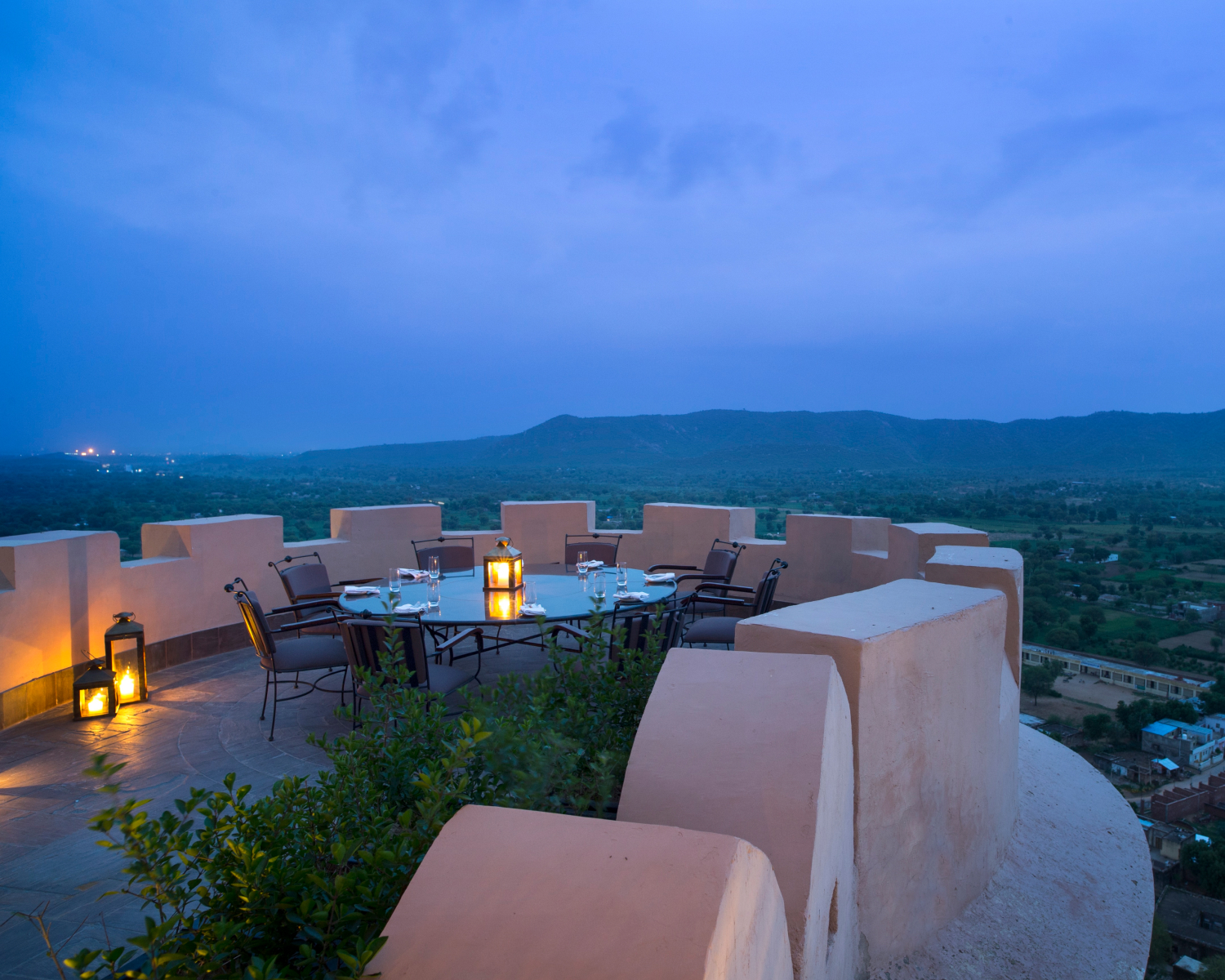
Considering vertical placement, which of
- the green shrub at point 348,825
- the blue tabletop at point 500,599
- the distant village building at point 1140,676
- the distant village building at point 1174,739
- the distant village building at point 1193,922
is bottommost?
the distant village building at point 1193,922

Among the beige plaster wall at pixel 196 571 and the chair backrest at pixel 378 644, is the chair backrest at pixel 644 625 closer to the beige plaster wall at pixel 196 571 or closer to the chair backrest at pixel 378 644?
the chair backrest at pixel 378 644

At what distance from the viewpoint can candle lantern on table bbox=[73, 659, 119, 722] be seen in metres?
4.25

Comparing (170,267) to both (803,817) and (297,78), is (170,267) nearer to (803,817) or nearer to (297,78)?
(297,78)

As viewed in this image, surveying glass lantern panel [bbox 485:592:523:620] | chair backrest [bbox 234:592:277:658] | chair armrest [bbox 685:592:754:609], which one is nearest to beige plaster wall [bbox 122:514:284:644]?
chair backrest [bbox 234:592:277:658]

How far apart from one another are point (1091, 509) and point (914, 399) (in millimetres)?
53886

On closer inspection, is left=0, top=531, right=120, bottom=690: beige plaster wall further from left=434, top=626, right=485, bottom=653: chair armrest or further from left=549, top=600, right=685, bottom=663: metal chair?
left=549, top=600, right=685, bottom=663: metal chair

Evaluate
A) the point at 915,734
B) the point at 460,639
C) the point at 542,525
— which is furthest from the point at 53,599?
the point at 915,734

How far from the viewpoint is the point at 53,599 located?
442 cm

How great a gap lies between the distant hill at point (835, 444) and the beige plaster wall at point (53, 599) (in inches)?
676

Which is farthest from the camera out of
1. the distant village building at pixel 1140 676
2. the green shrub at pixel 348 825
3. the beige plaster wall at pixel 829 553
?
the beige plaster wall at pixel 829 553

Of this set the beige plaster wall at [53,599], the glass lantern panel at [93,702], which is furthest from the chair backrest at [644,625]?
the beige plaster wall at [53,599]

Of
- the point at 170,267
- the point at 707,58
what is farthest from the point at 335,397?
the point at 707,58

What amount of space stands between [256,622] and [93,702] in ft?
5.13

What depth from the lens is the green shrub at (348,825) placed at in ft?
3.42
